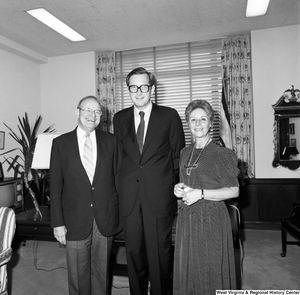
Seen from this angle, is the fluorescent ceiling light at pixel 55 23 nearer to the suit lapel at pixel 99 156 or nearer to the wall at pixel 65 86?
the wall at pixel 65 86

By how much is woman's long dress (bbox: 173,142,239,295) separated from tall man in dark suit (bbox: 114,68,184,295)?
0.22 m

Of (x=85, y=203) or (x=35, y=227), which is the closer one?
(x=85, y=203)

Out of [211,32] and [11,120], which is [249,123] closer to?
[211,32]

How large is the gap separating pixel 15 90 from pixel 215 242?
4610mm

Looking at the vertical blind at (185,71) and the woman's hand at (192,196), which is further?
the vertical blind at (185,71)

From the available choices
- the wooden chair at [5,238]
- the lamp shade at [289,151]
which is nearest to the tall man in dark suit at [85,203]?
the wooden chair at [5,238]

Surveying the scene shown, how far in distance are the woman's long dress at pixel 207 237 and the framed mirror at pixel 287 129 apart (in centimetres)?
314

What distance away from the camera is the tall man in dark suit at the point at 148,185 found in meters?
1.88

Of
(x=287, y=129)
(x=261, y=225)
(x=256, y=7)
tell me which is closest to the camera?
(x=256, y=7)

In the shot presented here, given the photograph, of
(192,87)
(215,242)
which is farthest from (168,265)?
(192,87)

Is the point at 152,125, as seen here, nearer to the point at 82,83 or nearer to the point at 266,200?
the point at 266,200

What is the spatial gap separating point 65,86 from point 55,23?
1642 mm

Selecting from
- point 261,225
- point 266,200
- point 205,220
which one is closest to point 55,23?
point 205,220

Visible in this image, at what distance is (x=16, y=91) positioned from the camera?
4.87 meters
